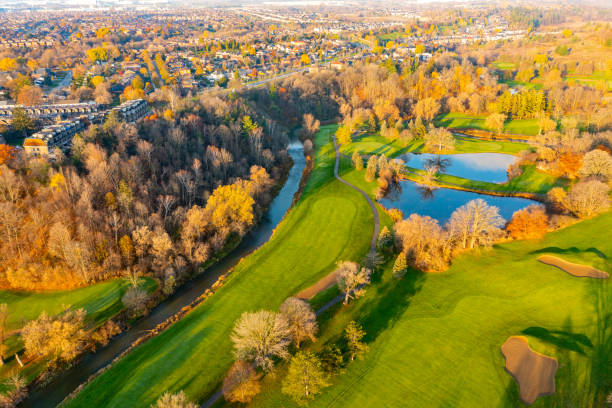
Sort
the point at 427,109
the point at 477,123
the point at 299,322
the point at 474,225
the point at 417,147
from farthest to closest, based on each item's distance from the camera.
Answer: the point at 427,109
the point at 477,123
the point at 417,147
the point at 474,225
the point at 299,322

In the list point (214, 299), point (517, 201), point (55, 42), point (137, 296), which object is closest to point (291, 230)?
point (214, 299)

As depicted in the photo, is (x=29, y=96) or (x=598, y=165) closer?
(x=598, y=165)

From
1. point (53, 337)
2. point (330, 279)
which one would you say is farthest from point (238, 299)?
point (53, 337)

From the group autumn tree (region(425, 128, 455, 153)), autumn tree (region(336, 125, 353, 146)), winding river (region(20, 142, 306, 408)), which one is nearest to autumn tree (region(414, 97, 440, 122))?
autumn tree (region(425, 128, 455, 153))

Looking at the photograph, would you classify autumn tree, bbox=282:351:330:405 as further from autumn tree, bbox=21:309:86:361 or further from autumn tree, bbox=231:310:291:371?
autumn tree, bbox=21:309:86:361

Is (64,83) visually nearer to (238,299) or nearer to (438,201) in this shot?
(238,299)

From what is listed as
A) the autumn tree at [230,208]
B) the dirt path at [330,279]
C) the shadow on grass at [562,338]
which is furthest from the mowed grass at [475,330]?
the autumn tree at [230,208]

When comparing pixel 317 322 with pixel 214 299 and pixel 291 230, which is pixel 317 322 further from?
pixel 291 230

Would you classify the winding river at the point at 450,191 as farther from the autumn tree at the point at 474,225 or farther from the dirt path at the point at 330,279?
the autumn tree at the point at 474,225

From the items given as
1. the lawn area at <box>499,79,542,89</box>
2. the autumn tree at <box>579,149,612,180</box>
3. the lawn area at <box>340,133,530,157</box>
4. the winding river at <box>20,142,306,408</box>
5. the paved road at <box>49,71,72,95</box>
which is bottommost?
the winding river at <box>20,142,306,408</box>
